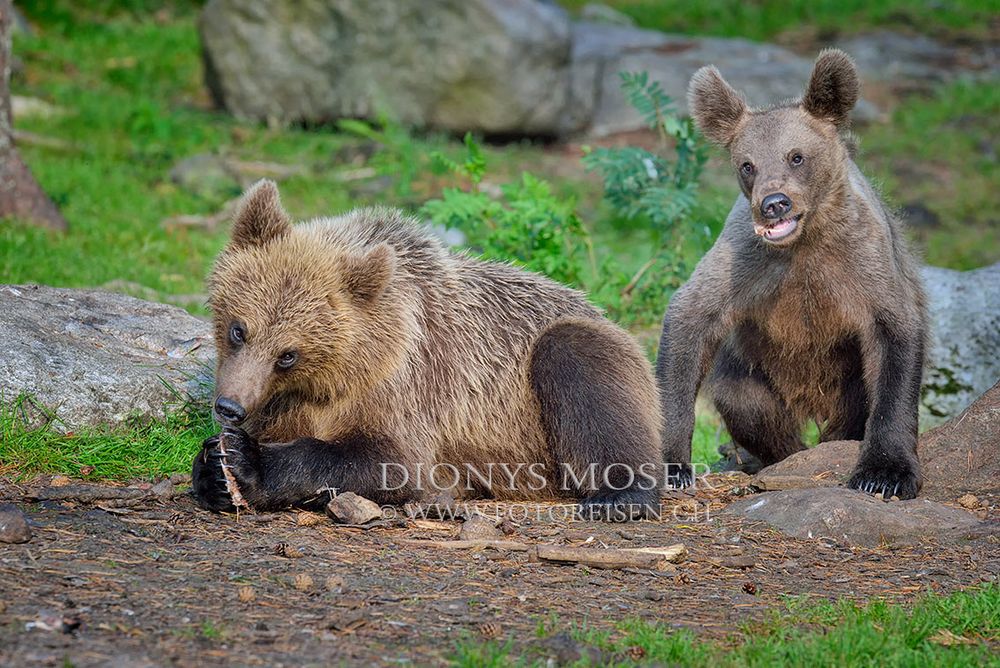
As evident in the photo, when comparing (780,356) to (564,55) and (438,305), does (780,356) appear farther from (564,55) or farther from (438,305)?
(564,55)

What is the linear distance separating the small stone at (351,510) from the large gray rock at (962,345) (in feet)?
14.1

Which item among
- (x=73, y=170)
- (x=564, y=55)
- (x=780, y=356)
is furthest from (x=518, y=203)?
(x=564, y=55)

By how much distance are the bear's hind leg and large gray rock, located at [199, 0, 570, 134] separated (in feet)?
28.2

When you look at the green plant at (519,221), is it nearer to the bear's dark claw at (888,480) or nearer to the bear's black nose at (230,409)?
the bear's dark claw at (888,480)

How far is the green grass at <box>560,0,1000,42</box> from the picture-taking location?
18.5 meters

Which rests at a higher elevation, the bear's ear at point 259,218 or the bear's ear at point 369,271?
the bear's ear at point 259,218

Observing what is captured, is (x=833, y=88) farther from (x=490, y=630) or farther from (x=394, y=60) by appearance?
(x=394, y=60)

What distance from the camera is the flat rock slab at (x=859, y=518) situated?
5.21m

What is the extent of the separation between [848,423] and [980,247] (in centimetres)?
606

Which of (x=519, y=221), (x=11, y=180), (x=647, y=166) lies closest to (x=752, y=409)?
(x=647, y=166)

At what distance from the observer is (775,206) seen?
228 inches

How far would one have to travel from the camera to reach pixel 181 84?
15.0 m

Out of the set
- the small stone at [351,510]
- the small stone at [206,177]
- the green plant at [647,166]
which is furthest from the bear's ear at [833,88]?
the small stone at [206,177]

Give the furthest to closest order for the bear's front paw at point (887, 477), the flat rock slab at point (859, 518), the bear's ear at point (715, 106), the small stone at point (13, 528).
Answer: the bear's ear at point (715, 106), the bear's front paw at point (887, 477), the flat rock slab at point (859, 518), the small stone at point (13, 528)
